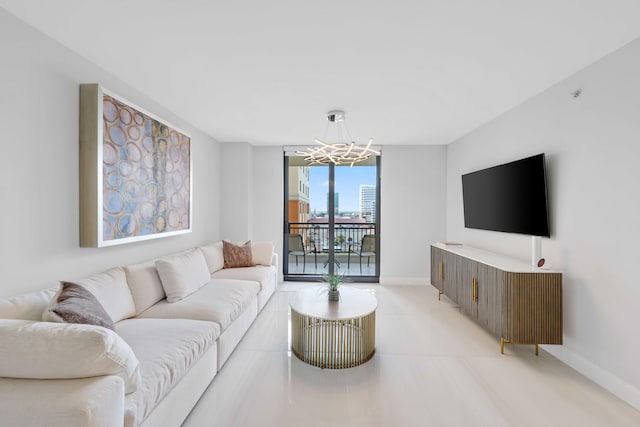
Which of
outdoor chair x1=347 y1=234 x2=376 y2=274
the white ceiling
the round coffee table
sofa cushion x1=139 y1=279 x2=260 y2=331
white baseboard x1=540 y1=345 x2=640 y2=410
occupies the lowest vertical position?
white baseboard x1=540 y1=345 x2=640 y2=410

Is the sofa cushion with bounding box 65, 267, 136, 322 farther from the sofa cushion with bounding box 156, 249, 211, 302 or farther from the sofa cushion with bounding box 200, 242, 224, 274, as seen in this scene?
the sofa cushion with bounding box 200, 242, 224, 274

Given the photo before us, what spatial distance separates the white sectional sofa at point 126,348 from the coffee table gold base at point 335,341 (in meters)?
0.70

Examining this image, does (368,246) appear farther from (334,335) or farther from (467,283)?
(334,335)

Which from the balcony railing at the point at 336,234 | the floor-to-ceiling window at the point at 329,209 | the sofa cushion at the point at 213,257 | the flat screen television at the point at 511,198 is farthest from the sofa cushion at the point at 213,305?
the flat screen television at the point at 511,198

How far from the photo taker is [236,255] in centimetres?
418

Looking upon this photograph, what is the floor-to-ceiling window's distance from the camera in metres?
5.34

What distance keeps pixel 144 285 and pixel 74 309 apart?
966 millimetres

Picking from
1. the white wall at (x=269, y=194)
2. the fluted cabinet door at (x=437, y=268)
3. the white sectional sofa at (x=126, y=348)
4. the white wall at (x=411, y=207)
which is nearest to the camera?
the white sectional sofa at (x=126, y=348)

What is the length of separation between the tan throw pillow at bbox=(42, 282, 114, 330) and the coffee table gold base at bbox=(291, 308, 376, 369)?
1442 mm

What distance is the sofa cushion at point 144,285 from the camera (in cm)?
246

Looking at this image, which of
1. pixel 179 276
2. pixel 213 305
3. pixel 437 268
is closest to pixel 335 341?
pixel 213 305

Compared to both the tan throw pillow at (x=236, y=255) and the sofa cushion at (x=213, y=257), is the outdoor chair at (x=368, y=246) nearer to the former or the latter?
the tan throw pillow at (x=236, y=255)

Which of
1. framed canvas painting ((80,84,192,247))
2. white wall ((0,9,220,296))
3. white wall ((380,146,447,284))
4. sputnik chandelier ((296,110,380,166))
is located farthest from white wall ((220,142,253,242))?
white wall ((0,9,220,296))

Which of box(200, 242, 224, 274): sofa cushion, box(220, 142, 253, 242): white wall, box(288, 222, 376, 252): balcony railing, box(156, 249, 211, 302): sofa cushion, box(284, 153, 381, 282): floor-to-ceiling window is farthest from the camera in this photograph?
box(288, 222, 376, 252): balcony railing
